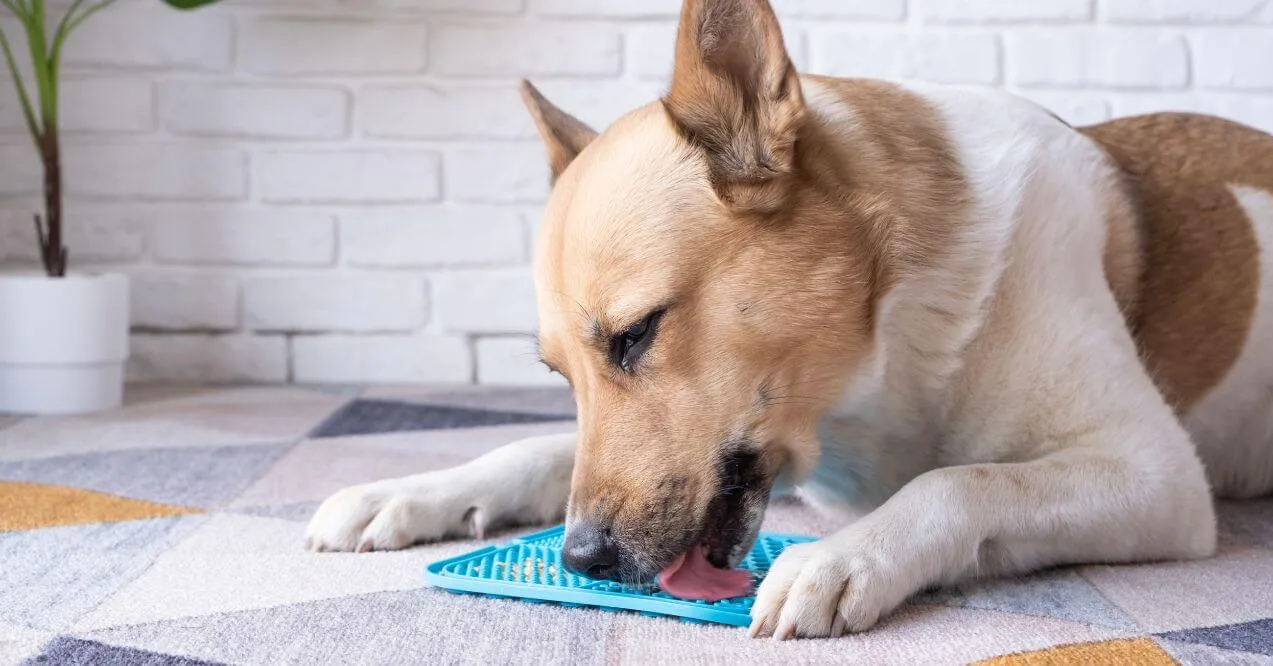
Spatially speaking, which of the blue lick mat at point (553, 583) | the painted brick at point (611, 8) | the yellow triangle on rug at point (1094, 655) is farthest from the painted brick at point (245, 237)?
the yellow triangle on rug at point (1094, 655)

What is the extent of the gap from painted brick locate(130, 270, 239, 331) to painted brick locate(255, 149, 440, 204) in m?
0.30

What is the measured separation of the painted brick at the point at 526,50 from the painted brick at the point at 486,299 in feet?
1.67

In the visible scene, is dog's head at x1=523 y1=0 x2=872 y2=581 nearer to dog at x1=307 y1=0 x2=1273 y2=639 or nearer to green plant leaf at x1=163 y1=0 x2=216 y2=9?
dog at x1=307 y1=0 x2=1273 y2=639

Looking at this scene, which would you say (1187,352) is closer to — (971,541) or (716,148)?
(971,541)

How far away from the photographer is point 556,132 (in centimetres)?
173

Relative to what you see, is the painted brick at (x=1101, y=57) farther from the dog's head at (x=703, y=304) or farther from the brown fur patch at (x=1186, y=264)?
the dog's head at (x=703, y=304)

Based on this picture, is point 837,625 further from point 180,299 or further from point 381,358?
point 180,299

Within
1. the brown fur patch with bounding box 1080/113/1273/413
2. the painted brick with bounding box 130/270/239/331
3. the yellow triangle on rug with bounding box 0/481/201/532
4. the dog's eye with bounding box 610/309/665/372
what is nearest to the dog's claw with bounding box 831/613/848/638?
the dog's eye with bounding box 610/309/665/372

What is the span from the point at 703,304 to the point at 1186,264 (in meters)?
0.81

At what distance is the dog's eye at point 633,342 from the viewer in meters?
1.33

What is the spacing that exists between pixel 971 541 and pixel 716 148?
0.53m

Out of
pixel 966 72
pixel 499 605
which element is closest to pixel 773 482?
pixel 499 605

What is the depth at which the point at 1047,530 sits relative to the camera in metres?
1.38

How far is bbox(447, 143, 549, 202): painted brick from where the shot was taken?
305 centimetres
